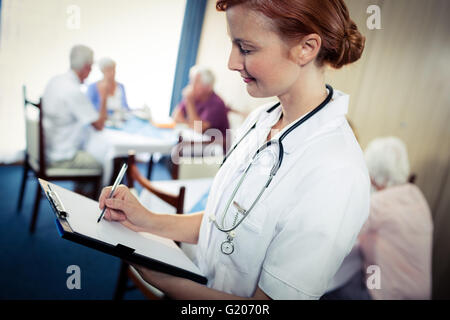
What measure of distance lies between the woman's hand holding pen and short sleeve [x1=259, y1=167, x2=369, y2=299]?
1.15ft

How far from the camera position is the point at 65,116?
7.04ft

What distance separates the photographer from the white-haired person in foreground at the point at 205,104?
9.89ft

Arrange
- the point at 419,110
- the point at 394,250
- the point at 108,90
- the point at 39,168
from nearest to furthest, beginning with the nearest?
the point at 394,250 → the point at 419,110 → the point at 39,168 → the point at 108,90

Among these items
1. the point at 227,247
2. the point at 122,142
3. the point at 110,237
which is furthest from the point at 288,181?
the point at 122,142

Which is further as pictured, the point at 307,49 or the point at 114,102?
the point at 114,102

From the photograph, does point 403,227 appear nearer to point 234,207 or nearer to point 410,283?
point 410,283

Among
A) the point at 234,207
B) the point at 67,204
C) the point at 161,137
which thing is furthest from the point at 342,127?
the point at 161,137

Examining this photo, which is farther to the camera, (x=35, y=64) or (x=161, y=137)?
(x=161, y=137)

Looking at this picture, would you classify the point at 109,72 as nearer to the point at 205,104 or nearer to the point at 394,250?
the point at 205,104

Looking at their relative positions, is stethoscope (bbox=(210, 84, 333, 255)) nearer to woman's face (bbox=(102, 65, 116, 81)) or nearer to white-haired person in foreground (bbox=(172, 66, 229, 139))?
woman's face (bbox=(102, 65, 116, 81))

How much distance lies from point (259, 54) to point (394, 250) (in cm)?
130

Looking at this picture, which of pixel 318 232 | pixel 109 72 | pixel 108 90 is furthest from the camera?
pixel 108 90

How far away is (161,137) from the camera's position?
249 cm

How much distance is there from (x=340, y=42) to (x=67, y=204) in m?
0.64
